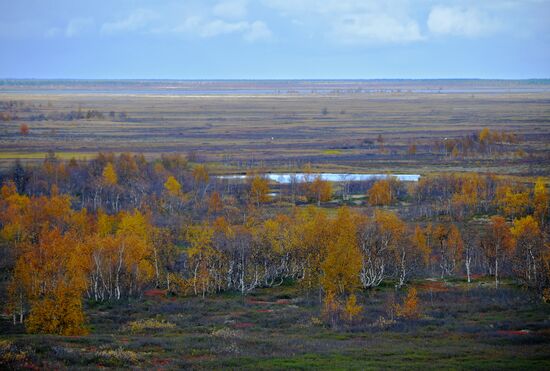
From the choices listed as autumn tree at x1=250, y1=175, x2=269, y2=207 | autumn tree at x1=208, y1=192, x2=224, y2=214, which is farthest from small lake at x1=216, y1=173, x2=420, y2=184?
autumn tree at x1=208, y1=192, x2=224, y2=214

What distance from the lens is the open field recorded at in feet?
76.5

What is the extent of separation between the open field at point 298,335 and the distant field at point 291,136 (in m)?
54.8

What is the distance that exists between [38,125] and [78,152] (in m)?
50.0

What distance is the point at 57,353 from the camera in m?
23.6

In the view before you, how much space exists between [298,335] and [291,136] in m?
107

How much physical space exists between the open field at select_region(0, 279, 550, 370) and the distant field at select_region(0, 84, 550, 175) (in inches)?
2159

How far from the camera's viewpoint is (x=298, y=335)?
29.0 metres

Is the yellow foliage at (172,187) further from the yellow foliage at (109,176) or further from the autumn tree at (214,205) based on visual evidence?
the yellow foliage at (109,176)

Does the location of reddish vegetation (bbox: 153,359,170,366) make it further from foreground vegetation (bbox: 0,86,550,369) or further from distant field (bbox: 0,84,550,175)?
distant field (bbox: 0,84,550,175)

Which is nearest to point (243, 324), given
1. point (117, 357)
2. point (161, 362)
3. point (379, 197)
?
point (161, 362)

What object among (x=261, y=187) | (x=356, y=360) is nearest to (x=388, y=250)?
(x=356, y=360)

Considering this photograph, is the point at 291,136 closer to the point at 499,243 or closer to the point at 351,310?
the point at 499,243

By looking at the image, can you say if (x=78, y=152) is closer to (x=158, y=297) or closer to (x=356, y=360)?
(x=158, y=297)

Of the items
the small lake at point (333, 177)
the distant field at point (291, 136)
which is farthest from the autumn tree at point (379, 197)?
the distant field at point (291, 136)
